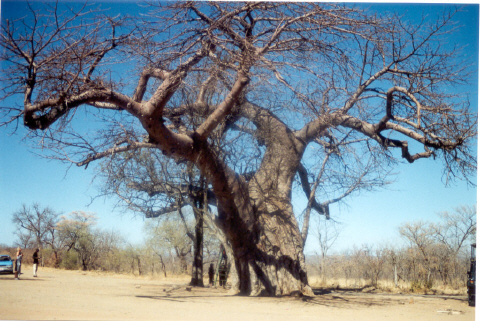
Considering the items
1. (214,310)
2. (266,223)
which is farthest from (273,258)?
(214,310)

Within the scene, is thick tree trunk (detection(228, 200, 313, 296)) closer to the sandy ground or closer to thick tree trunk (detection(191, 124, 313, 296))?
thick tree trunk (detection(191, 124, 313, 296))

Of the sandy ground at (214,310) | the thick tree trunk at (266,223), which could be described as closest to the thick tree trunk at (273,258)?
the thick tree trunk at (266,223)

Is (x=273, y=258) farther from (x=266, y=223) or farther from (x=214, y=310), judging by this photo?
(x=214, y=310)

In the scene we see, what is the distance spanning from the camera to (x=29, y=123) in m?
5.08

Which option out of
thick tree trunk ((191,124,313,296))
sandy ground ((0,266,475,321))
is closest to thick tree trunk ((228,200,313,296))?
thick tree trunk ((191,124,313,296))

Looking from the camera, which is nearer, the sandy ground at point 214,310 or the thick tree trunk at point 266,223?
the sandy ground at point 214,310

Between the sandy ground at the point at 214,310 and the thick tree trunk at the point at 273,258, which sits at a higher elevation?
the thick tree trunk at the point at 273,258

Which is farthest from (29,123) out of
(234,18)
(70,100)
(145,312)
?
(234,18)

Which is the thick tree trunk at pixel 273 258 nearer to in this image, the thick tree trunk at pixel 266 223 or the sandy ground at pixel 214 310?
the thick tree trunk at pixel 266 223

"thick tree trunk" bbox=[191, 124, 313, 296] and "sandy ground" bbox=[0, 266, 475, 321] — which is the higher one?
"thick tree trunk" bbox=[191, 124, 313, 296]

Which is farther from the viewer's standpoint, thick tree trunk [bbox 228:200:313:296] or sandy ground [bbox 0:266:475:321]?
thick tree trunk [bbox 228:200:313:296]

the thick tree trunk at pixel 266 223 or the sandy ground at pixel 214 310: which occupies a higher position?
the thick tree trunk at pixel 266 223

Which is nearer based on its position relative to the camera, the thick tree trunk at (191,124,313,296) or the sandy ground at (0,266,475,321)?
the sandy ground at (0,266,475,321)

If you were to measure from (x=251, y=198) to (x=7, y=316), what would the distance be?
184 inches
